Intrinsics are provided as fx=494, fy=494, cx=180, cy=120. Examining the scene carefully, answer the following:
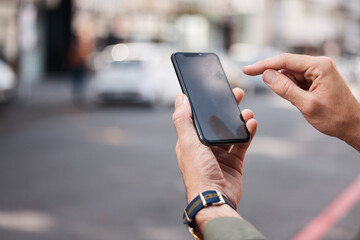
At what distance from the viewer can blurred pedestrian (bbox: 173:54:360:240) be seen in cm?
149

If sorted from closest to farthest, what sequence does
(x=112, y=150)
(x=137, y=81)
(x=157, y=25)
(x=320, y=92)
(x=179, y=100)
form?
(x=320, y=92), (x=179, y=100), (x=112, y=150), (x=137, y=81), (x=157, y=25)

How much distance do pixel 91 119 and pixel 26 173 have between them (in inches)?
197

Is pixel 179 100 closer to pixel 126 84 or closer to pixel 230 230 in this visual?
pixel 230 230

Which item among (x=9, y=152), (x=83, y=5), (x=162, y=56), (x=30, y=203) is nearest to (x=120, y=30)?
(x=83, y=5)

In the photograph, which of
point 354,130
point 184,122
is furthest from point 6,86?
point 354,130

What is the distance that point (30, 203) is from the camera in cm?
514

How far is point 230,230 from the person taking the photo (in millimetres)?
1198

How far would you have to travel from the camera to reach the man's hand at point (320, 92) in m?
1.60

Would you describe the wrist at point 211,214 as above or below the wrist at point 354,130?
below

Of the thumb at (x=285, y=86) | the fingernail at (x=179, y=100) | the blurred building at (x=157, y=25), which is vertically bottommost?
the blurred building at (x=157, y=25)

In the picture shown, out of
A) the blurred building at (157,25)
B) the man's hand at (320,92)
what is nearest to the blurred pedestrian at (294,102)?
the man's hand at (320,92)

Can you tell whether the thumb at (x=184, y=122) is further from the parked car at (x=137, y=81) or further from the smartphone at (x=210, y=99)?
the parked car at (x=137, y=81)

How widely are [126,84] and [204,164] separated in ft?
39.6

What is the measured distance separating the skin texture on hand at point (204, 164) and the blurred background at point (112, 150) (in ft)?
8.99
